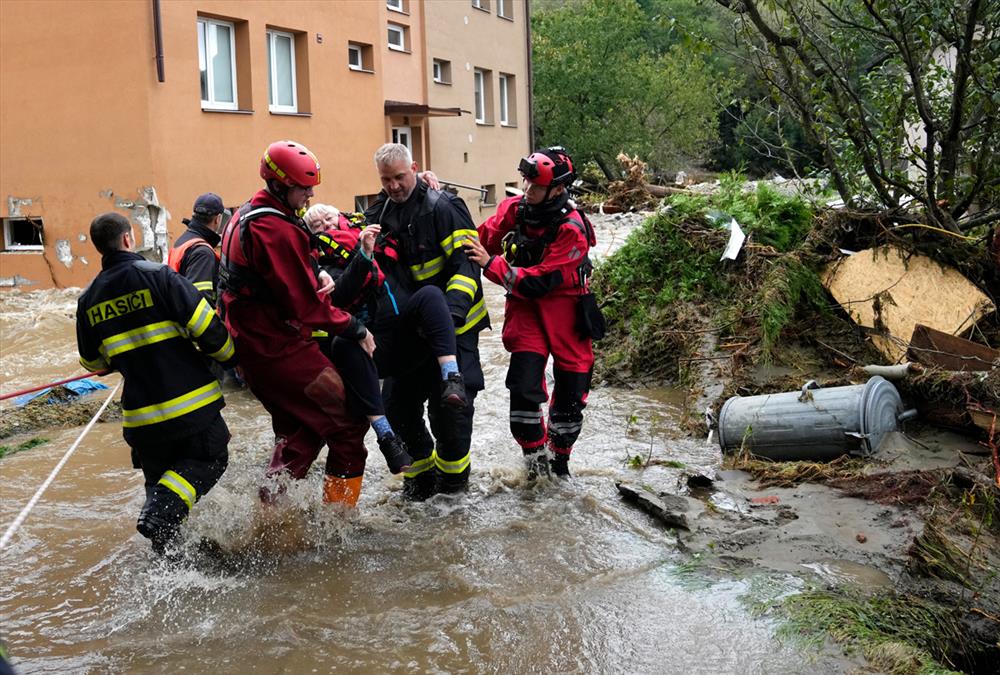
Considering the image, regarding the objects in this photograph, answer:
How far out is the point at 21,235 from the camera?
16.4 meters

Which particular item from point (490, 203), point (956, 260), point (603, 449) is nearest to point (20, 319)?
point (603, 449)

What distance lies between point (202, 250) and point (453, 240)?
8.01ft

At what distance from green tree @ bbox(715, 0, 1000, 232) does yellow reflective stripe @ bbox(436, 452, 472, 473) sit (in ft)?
13.8

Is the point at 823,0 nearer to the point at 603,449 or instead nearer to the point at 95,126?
the point at 603,449

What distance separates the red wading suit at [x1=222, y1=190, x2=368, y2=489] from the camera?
4973 mm

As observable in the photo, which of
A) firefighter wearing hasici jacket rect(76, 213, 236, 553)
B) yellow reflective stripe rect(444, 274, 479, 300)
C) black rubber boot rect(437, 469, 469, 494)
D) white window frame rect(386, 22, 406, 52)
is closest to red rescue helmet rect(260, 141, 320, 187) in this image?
firefighter wearing hasici jacket rect(76, 213, 236, 553)

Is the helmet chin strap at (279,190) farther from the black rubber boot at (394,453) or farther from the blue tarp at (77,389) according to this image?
the blue tarp at (77,389)

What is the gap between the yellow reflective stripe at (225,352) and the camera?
491 cm

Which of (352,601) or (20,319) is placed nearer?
(352,601)

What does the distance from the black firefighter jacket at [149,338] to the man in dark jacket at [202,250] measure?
95.7 inches

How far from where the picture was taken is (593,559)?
5.12 m

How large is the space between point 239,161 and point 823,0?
10712mm

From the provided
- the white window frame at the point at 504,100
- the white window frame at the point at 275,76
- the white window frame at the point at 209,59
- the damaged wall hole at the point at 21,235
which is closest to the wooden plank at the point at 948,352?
the white window frame at the point at 209,59

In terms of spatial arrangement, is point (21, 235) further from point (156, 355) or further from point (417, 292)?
point (156, 355)
